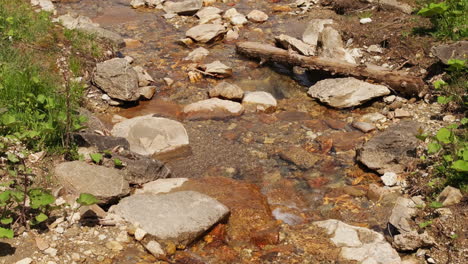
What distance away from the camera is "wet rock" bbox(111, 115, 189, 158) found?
7016 millimetres

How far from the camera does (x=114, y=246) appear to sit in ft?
15.0

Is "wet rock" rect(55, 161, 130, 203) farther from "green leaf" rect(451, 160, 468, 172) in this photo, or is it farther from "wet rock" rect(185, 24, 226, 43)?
"wet rock" rect(185, 24, 226, 43)

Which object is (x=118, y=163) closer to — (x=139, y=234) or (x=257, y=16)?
(x=139, y=234)

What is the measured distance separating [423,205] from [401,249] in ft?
2.26

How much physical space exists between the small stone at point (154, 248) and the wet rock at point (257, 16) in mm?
8712

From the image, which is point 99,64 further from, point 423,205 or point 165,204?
point 423,205

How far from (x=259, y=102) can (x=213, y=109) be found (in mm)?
808

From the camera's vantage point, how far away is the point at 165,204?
5.13 meters

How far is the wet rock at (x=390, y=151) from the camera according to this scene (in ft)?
21.2

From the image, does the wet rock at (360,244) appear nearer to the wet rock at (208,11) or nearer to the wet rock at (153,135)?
the wet rock at (153,135)

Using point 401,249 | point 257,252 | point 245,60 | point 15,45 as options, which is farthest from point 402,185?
point 15,45

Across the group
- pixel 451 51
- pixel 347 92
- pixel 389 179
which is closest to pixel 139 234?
pixel 389 179

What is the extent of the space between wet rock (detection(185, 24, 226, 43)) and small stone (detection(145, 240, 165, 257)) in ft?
23.3

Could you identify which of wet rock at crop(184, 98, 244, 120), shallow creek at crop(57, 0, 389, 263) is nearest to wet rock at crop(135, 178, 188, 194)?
shallow creek at crop(57, 0, 389, 263)
